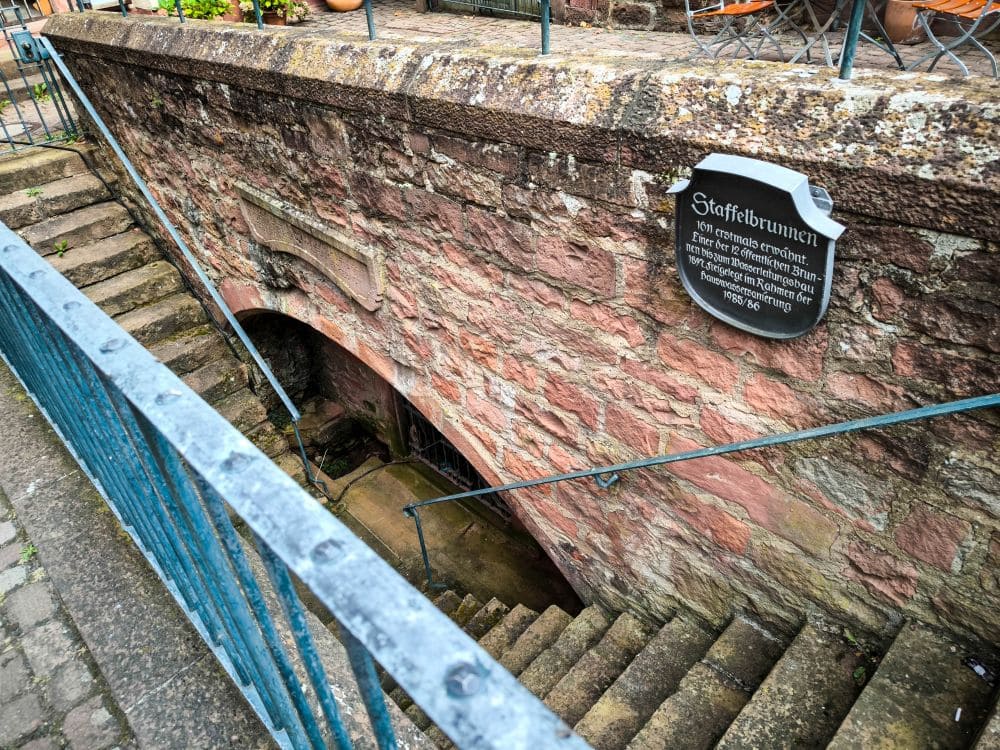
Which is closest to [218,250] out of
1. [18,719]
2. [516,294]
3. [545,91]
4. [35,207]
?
[35,207]

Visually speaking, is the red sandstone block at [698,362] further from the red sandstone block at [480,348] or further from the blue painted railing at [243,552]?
the blue painted railing at [243,552]

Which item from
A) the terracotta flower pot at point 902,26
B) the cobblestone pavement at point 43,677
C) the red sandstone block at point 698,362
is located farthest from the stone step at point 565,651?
the terracotta flower pot at point 902,26

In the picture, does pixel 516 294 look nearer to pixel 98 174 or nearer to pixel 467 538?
pixel 467 538

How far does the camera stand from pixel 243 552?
1.08m

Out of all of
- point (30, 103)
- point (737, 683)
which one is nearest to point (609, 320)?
point (737, 683)

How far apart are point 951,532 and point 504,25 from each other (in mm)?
5347

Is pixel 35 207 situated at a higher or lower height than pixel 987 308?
lower

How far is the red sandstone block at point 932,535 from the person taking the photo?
2037 mm

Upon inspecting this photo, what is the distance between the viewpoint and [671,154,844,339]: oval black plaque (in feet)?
5.74

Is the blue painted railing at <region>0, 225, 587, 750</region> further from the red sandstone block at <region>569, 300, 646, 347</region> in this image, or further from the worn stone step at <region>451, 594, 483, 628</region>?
the worn stone step at <region>451, 594, 483, 628</region>

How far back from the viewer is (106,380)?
3.94ft

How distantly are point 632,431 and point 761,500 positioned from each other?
0.54m

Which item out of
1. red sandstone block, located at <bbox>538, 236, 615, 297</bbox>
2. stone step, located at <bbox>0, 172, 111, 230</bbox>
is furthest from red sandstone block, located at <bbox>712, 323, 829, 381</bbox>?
stone step, located at <bbox>0, 172, 111, 230</bbox>

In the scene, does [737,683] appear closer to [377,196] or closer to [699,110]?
[699,110]
